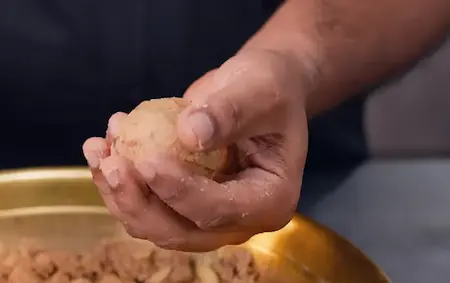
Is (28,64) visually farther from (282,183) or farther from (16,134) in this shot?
(282,183)

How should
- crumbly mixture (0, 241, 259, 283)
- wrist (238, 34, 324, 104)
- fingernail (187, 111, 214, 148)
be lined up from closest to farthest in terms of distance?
fingernail (187, 111, 214, 148), wrist (238, 34, 324, 104), crumbly mixture (0, 241, 259, 283)

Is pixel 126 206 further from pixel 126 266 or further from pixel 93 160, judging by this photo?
pixel 126 266

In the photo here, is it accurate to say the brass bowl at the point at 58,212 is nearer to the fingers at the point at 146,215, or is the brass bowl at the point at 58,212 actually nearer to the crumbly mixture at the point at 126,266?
the crumbly mixture at the point at 126,266

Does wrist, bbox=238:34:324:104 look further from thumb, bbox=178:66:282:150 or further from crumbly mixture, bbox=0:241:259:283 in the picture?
crumbly mixture, bbox=0:241:259:283

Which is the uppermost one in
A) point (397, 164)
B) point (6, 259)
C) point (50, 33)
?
point (50, 33)

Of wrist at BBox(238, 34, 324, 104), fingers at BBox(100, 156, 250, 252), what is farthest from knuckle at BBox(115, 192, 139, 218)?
wrist at BBox(238, 34, 324, 104)

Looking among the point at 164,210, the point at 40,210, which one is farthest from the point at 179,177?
the point at 40,210

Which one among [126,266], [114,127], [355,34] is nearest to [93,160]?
[114,127]

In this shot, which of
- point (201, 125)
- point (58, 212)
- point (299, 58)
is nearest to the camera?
point (201, 125)
